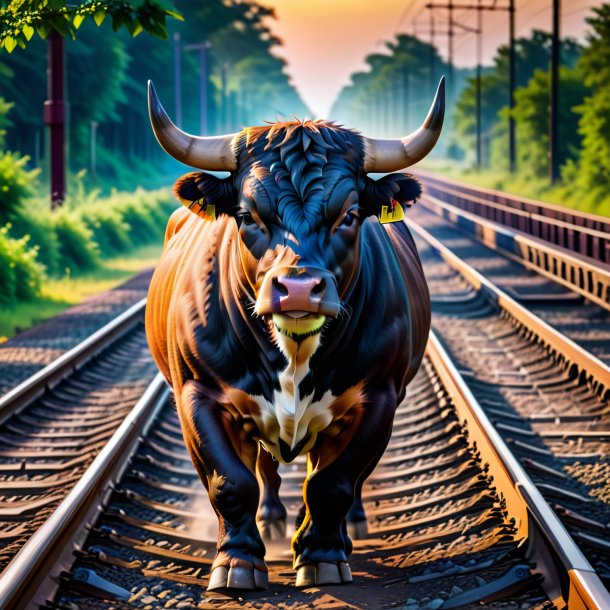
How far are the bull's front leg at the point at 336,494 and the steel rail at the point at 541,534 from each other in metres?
0.83

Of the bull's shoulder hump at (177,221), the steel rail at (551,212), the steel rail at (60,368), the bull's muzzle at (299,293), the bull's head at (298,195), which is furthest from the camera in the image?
the steel rail at (551,212)

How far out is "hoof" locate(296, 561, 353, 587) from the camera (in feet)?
17.9

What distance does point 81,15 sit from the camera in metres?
7.46

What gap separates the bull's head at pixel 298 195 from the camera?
187 inches

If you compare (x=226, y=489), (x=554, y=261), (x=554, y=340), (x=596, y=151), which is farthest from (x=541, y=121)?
(x=226, y=489)

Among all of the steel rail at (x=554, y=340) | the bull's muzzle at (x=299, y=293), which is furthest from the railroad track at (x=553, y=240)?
the bull's muzzle at (x=299, y=293)

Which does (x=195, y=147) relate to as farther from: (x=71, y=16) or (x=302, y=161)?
(x=71, y=16)

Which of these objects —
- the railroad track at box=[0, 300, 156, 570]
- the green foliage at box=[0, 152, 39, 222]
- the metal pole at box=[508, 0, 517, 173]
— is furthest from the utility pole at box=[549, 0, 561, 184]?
the railroad track at box=[0, 300, 156, 570]

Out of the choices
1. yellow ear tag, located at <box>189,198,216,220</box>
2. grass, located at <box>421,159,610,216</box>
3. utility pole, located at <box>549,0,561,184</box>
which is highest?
utility pole, located at <box>549,0,561,184</box>

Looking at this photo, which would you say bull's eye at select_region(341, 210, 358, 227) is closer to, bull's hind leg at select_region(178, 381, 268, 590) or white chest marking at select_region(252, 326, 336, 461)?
white chest marking at select_region(252, 326, 336, 461)

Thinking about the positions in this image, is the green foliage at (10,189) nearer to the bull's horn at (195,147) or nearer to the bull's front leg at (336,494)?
the bull's horn at (195,147)

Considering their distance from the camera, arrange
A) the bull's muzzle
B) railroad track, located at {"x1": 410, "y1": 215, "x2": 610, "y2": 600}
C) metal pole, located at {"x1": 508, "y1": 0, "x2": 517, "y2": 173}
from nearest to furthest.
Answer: the bull's muzzle
railroad track, located at {"x1": 410, "y1": 215, "x2": 610, "y2": 600}
metal pole, located at {"x1": 508, "y1": 0, "x2": 517, "y2": 173}

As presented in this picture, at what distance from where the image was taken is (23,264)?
1750 centimetres

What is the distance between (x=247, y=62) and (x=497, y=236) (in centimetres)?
15405
